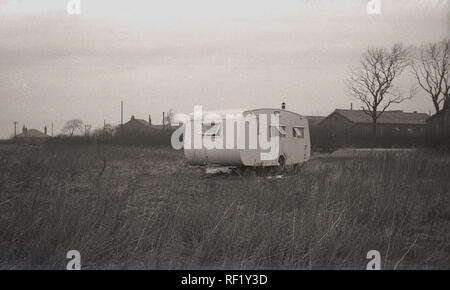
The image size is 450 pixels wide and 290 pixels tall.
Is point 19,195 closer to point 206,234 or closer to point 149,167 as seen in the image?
point 206,234

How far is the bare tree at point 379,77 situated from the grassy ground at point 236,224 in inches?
71.5

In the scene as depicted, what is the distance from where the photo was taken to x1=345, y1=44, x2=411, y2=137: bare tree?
266 inches

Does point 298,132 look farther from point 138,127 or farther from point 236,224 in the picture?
point 236,224

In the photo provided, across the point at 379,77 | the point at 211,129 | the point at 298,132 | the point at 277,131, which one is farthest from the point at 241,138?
the point at 379,77

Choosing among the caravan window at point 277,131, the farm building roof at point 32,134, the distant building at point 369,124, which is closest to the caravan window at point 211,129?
the caravan window at point 277,131

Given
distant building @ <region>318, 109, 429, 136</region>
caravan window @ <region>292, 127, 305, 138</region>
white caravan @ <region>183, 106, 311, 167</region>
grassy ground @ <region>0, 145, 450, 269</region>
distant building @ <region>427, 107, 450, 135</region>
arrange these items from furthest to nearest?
caravan window @ <region>292, 127, 305, 138</region>
white caravan @ <region>183, 106, 311, 167</region>
distant building @ <region>318, 109, 429, 136</region>
distant building @ <region>427, 107, 450, 135</region>
grassy ground @ <region>0, 145, 450, 269</region>

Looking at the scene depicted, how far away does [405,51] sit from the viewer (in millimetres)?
6531

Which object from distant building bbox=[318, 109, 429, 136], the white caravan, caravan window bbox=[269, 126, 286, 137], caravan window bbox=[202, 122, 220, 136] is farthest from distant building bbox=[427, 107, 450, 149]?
caravan window bbox=[202, 122, 220, 136]

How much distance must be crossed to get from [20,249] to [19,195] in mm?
1366

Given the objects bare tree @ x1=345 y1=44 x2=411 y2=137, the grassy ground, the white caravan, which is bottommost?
the grassy ground

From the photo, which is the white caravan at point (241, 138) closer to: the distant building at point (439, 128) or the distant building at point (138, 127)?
the distant building at point (138, 127)

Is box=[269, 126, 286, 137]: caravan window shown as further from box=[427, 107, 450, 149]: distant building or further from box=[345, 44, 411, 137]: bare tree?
box=[427, 107, 450, 149]: distant building

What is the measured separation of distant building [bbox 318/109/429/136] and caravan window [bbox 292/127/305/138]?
84 centimetres
